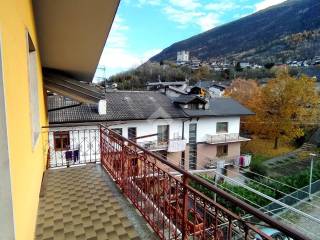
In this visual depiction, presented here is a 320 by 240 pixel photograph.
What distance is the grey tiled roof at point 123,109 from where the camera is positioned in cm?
1229

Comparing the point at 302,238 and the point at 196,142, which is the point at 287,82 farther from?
the point at 302,238

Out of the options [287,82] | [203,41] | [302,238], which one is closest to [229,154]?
[287,82]

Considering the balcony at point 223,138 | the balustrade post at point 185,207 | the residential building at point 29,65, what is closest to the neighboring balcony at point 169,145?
the balcony at point 223,138

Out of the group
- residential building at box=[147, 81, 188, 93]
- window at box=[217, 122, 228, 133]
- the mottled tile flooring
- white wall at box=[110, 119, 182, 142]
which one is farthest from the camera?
residential building at box=[147, 81, 188, 93]

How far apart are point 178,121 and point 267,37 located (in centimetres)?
4888

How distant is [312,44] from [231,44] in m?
25.1

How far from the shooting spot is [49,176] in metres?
3.57

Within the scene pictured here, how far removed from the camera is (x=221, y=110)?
1633 centimetres

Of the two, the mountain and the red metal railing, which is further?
the mountain

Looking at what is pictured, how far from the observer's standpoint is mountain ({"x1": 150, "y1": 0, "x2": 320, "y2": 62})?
42219mm

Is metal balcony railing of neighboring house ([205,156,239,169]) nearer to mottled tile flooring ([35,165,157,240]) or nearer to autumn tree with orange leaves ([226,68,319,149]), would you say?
autumn tree with orange leaves ([226,68,319,149])

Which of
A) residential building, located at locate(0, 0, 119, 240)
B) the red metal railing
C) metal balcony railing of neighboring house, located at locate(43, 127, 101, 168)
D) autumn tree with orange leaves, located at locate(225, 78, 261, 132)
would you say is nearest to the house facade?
metal balcony railing of neighboring house, located at locate(43, 127, 101, 168)

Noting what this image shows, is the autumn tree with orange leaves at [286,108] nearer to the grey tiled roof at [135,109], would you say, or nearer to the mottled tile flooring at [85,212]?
the grey tiled roof at [135,109]

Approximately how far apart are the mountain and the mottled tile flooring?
45209 millimetres
